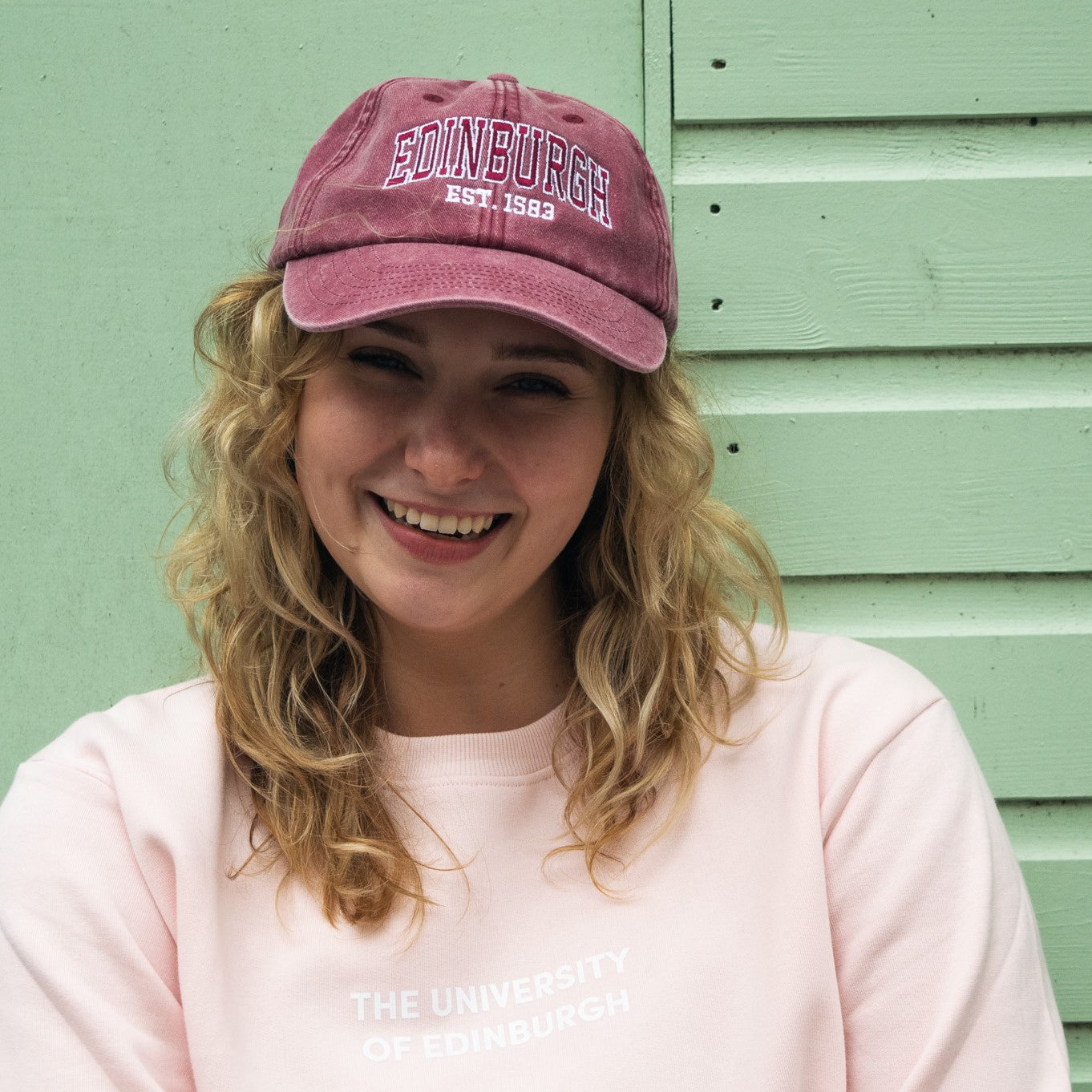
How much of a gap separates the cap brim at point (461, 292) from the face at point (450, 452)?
0.20ft

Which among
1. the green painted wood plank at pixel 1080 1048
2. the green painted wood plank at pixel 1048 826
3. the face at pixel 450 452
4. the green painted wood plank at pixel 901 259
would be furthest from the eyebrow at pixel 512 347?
the green painted wood plank at pixel 1080 1048

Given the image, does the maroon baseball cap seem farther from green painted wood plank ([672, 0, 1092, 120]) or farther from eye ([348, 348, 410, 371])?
green painted wood plank ([672, 0, 1092, 120])

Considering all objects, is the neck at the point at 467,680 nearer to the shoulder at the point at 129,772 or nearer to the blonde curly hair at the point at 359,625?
the blonde curly hair at the point at 359,625

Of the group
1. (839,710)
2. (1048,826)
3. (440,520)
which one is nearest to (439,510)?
(440,520)

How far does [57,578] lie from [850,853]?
3.85 ft

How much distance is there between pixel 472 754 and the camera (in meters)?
1.39

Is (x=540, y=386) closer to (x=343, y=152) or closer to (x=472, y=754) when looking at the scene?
(x=343, y=152)

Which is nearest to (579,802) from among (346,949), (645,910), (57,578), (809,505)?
(645,910)

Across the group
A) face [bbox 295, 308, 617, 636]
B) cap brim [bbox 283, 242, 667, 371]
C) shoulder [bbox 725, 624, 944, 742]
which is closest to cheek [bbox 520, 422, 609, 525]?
face [bbox 295, 308, 617, 636]

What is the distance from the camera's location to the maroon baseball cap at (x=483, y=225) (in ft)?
3.72

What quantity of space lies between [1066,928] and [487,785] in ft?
2.95

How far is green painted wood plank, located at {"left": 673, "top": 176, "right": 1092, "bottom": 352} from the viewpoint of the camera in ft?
5.09

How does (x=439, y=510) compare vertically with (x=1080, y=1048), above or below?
above

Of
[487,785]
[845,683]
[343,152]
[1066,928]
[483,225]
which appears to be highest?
[343,152]
